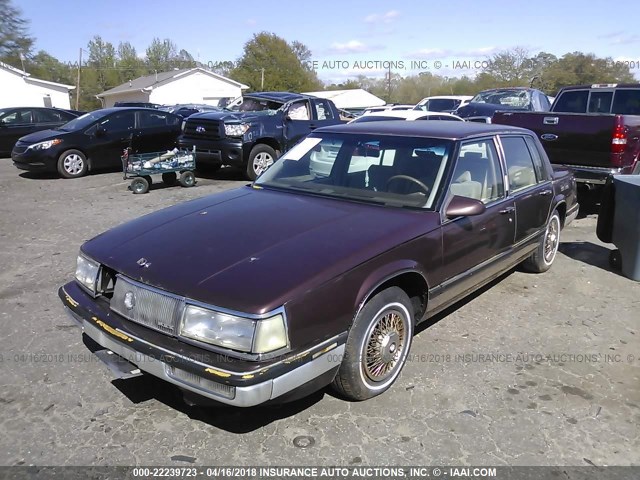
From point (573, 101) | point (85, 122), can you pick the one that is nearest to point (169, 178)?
point (85, 122)

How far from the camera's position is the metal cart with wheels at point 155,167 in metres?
9.61

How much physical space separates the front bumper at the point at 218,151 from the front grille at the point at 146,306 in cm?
789

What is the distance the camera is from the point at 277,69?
67750 mm

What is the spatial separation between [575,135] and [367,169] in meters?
5.06

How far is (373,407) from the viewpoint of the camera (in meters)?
3.16

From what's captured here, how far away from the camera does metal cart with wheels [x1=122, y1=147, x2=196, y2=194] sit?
31.5ft

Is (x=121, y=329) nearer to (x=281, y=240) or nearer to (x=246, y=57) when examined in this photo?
(x=281, y=240)

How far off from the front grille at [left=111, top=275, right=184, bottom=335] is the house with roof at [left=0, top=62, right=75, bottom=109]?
138 ft

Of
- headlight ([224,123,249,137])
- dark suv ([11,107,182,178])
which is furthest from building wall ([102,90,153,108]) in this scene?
headlight ([224,123,249,137])

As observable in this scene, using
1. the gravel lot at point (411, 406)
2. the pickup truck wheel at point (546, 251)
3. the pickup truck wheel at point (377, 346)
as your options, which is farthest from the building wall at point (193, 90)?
the pickup truck wheel at point (377, 346)

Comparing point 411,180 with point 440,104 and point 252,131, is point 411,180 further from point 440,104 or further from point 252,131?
point 440,104

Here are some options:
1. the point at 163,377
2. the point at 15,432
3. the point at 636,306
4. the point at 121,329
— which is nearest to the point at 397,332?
the point at 163,377

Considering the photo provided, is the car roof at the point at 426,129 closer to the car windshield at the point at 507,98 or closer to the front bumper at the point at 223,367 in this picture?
the front bumper at the point at 223,367

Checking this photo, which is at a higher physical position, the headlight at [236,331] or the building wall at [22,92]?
the building wall at [22,92]
